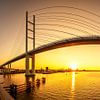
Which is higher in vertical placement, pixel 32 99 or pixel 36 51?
pixel 36 51

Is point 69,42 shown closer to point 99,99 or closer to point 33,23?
point 33,23

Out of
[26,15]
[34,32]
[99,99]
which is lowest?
[99,99]

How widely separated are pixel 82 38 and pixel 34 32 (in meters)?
23.6

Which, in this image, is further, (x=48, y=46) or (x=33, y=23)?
(x=33, y=23)

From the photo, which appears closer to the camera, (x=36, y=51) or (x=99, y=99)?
(x=99, y=99)

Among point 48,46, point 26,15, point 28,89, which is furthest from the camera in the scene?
point 26,15

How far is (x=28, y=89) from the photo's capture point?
4134 cm

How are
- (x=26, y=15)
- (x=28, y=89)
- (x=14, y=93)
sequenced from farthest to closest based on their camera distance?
1. (x=26, y=15)
2. (x=28, y=89)
3. (x=14, y=93)

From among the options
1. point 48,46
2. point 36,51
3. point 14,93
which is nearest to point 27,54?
point 36,51

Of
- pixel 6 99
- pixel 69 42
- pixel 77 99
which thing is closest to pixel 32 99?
pixel 77 99

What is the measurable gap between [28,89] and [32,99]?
1010cm

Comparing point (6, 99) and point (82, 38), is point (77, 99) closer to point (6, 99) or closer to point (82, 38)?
point (6, 99)

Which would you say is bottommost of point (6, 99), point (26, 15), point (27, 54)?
point (6, 99)

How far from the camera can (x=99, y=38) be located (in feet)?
179
